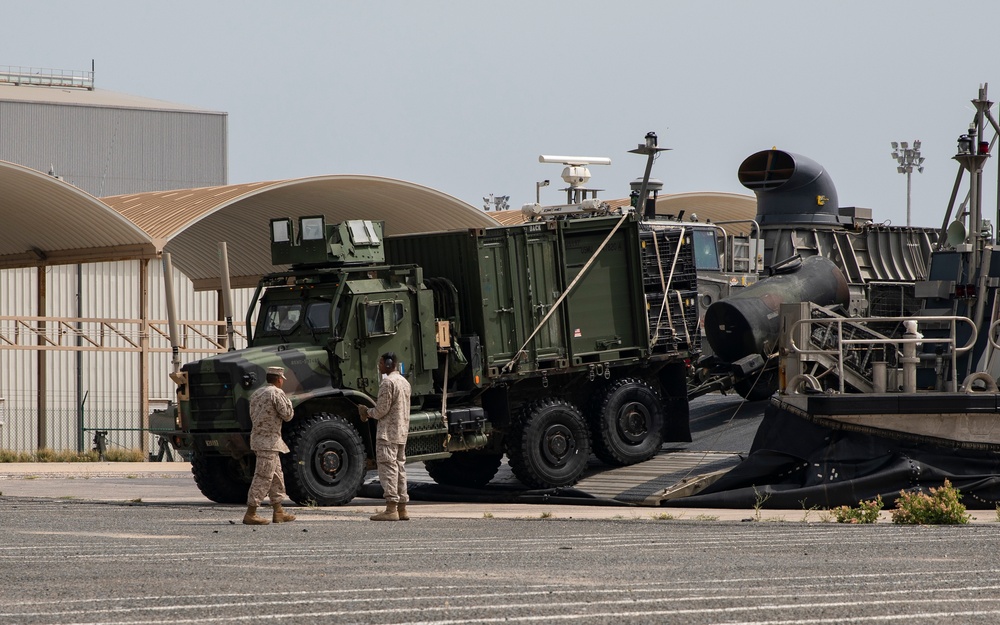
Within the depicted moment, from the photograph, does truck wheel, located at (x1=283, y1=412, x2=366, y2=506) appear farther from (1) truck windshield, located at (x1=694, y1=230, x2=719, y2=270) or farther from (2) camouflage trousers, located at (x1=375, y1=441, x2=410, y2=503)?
(1) truck windshield, located at (x1=694, y1=230, x2=719, y2=270)

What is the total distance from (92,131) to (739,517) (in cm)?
4645

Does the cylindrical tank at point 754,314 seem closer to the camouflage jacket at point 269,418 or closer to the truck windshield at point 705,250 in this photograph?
the truck windshield at point 705,250

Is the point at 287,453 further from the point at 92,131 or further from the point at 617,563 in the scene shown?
the point at 92,131

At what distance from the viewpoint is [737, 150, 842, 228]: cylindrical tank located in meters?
23.7

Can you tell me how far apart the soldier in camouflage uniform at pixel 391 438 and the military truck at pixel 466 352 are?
1.67 metres

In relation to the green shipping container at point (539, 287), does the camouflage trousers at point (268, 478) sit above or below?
below

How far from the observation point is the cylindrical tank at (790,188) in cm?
2366

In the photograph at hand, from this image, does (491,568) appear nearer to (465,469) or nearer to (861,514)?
(861,514)

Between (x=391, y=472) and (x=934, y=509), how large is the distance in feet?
16.7

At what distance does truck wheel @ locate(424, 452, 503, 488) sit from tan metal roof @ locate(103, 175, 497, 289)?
14741 millimetres

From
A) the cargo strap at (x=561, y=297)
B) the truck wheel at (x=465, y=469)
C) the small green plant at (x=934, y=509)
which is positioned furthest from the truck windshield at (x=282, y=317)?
the small green plant at (x=934, y=509)

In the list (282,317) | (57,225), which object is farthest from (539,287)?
(57,225)

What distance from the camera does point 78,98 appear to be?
2312 inches

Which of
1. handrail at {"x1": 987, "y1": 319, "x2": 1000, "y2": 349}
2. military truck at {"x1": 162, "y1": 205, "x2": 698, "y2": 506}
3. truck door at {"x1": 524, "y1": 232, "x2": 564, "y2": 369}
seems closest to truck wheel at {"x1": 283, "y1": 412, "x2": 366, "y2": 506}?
military truck at {"x1": 162, "y1": 205, "x2": 698, "y2": 506}
